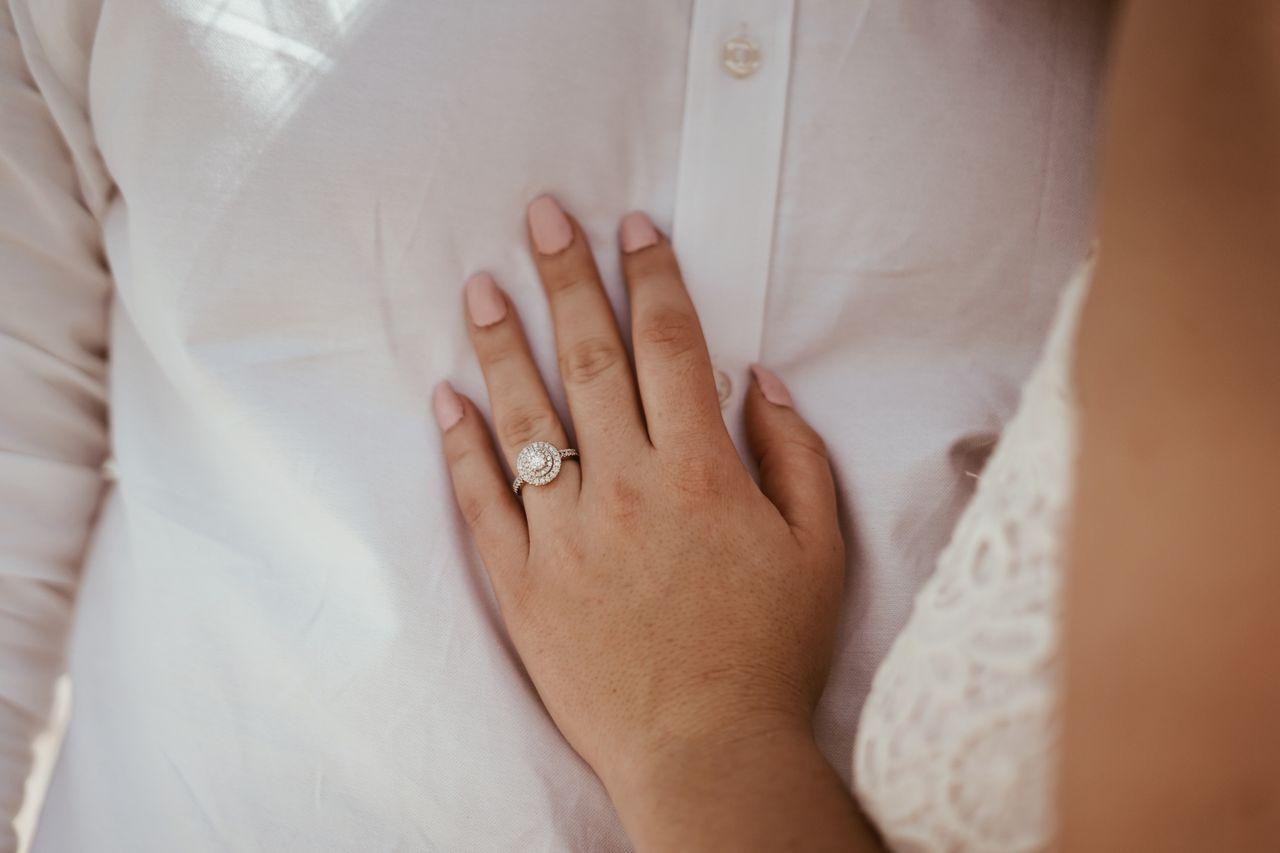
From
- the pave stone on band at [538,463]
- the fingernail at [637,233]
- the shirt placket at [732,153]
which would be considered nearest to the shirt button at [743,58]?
the shirt placket at [732,153]

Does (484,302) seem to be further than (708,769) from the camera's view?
Yes

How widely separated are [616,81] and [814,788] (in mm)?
650

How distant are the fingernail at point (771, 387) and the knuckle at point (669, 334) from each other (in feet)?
0.29

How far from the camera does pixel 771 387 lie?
0.84 m

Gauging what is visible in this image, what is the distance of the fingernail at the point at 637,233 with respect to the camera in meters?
0.82

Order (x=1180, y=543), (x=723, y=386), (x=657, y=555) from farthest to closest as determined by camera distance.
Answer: (x=723, y=386) < (x=657, y=555) < (x=1180, y=543)

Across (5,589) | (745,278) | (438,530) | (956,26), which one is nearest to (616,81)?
(745,278)

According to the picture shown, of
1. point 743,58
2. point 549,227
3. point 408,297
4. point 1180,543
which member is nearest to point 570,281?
point 549,227

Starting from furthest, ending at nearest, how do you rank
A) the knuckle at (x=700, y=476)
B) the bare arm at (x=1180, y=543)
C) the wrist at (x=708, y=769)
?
the knuckle at (x=700, y=476), the wrist at (x=708, y=769), the bare arm at (x=1180, y=543)

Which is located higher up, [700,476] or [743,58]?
[743,58]

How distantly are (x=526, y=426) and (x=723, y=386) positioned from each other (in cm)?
21

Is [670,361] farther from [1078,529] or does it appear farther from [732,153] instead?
[1078,529]

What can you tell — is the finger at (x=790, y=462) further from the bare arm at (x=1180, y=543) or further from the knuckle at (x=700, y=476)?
the bare arm at (x=1180, y=543)

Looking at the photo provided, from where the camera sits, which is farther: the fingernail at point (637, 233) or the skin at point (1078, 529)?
the fingernail at point (637, 233)
